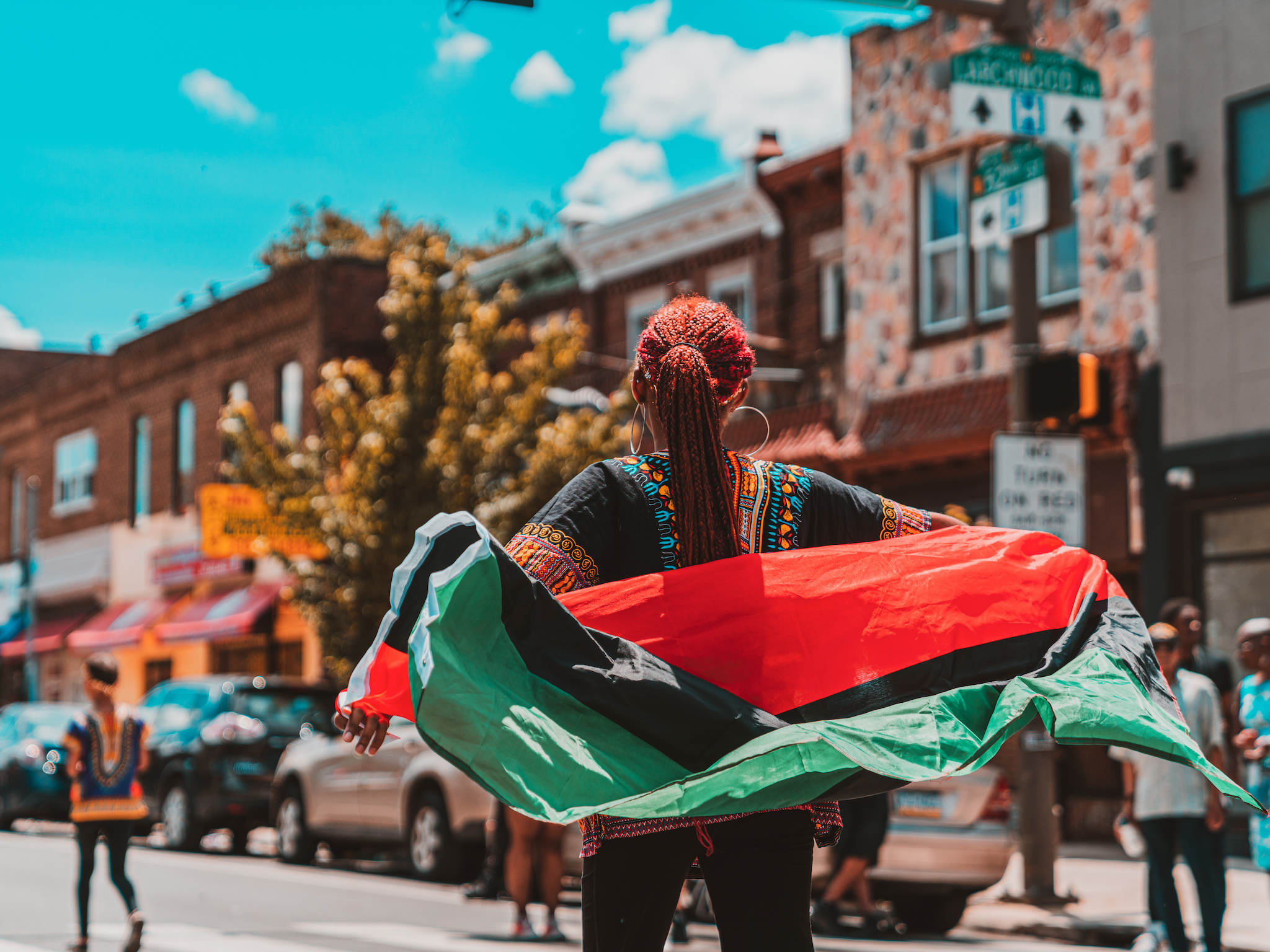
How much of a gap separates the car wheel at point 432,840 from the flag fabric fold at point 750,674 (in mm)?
10510

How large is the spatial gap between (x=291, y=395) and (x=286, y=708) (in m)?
13.9

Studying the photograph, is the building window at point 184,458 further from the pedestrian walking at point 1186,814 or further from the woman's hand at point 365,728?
the woman's hand at point 365,728

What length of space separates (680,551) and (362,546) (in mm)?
16725

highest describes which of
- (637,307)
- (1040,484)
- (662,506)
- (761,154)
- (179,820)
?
(761,154)

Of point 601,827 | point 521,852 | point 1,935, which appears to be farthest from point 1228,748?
point 601,827

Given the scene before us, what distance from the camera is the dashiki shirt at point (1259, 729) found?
7934 mm

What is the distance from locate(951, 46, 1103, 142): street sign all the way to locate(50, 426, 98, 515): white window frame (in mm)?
31158

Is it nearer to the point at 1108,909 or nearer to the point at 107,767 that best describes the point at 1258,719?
the point at 1108,909

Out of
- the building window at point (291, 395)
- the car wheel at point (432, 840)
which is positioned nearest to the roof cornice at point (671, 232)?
the building window at point (291, 395)

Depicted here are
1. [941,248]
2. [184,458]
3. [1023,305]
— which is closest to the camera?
[1023,305]

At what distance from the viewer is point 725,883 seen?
10.1 feet

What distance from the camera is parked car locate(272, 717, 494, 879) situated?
520 inches

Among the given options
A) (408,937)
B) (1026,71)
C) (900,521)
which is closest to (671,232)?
(1026,71)

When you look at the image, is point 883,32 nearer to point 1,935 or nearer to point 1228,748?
point 1228,748
